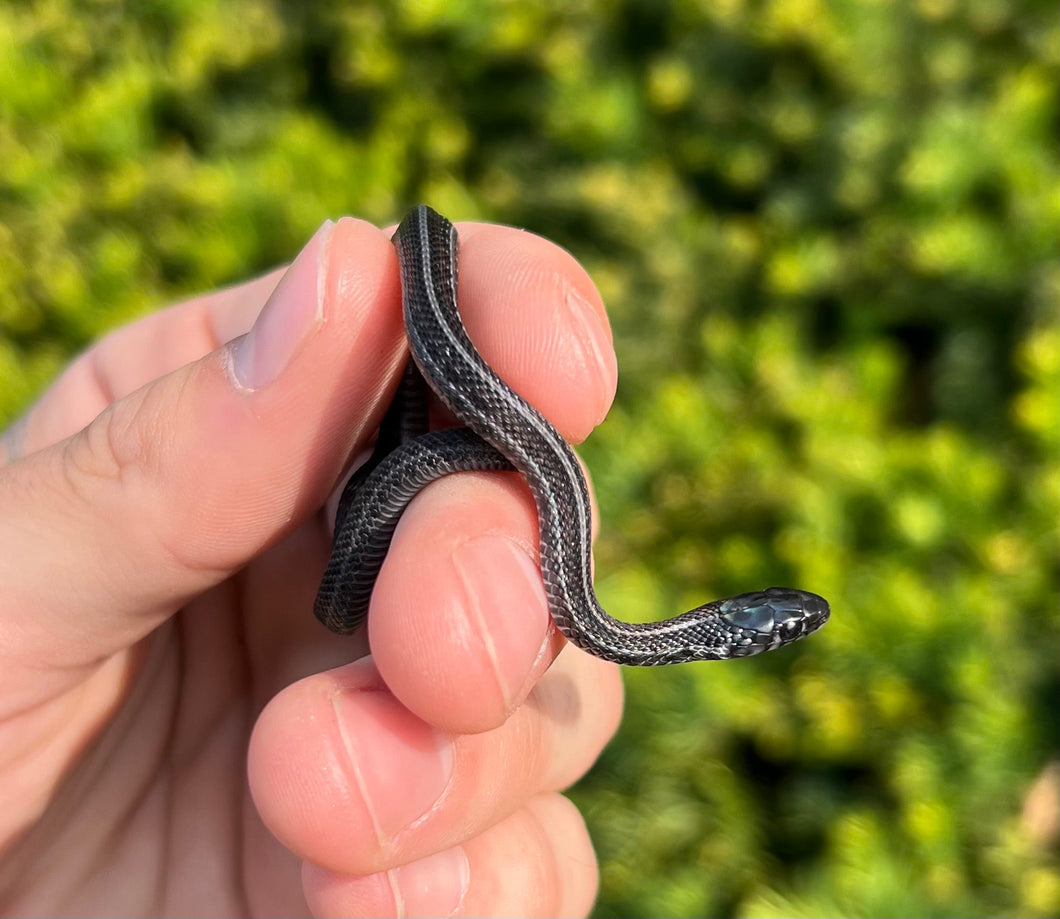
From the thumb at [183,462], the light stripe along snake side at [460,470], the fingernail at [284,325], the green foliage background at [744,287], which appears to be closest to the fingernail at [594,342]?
the light stripe along snake side at [460,470]

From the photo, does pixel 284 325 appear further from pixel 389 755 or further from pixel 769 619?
pixel 769 619

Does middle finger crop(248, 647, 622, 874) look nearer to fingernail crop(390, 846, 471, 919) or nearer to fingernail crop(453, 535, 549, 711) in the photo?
fingernail crop(390, 846, 471, 919)

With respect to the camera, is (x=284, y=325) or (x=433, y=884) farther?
(x=433, y=884)

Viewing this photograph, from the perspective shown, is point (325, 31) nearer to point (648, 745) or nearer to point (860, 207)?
point (860, 207)

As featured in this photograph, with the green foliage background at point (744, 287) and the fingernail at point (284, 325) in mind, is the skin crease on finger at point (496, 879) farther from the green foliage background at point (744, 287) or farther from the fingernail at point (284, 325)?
the fingernail at point (284, 325)

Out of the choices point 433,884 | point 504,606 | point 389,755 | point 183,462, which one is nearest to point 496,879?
point 433,884

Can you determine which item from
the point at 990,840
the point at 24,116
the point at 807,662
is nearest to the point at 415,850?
the point at 807,662

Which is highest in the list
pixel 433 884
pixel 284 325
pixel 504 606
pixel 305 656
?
pixel 284 325
